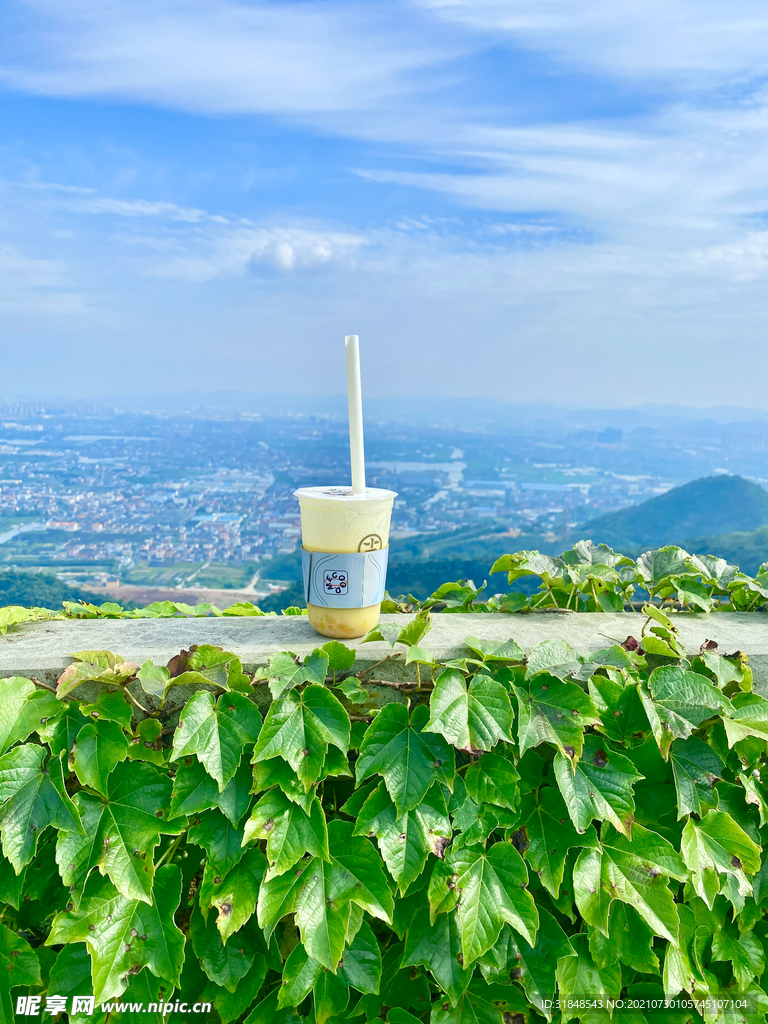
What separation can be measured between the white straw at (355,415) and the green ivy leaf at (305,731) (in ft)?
1.35

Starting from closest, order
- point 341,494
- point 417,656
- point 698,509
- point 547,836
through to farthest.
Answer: point 417,656 → point 547,836 → point 341,494 → point 698,509

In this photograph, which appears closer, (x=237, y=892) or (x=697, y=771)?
(x=237, y=892)

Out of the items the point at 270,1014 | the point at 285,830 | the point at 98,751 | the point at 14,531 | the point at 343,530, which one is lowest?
the point at 14,531

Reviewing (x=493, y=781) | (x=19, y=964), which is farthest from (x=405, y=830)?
(x=19, y=964)

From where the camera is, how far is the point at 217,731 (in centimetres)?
113

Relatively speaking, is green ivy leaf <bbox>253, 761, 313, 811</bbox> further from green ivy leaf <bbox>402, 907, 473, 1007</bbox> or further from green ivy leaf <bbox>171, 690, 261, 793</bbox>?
green ivy leaf <bbox>402, 907, 473, 1007</bbox>

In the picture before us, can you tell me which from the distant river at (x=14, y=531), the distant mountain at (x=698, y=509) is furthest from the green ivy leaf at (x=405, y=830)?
the distant river at (x=14, y=531)

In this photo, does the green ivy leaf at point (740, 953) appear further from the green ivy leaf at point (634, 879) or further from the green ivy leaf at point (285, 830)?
the green ivy leaf at point (285, 830)

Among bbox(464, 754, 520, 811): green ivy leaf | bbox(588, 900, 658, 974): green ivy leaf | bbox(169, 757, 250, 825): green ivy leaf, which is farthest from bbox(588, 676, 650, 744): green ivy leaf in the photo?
bbox(169, 757, 250, 825): green ivy leaf

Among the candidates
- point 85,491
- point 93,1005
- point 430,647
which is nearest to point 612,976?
point 430,647

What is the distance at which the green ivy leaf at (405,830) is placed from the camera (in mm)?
1110

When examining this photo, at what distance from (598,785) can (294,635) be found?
64cm

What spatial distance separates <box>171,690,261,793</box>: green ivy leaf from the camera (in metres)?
1.10

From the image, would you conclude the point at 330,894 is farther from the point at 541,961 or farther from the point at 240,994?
the point at 541,961
